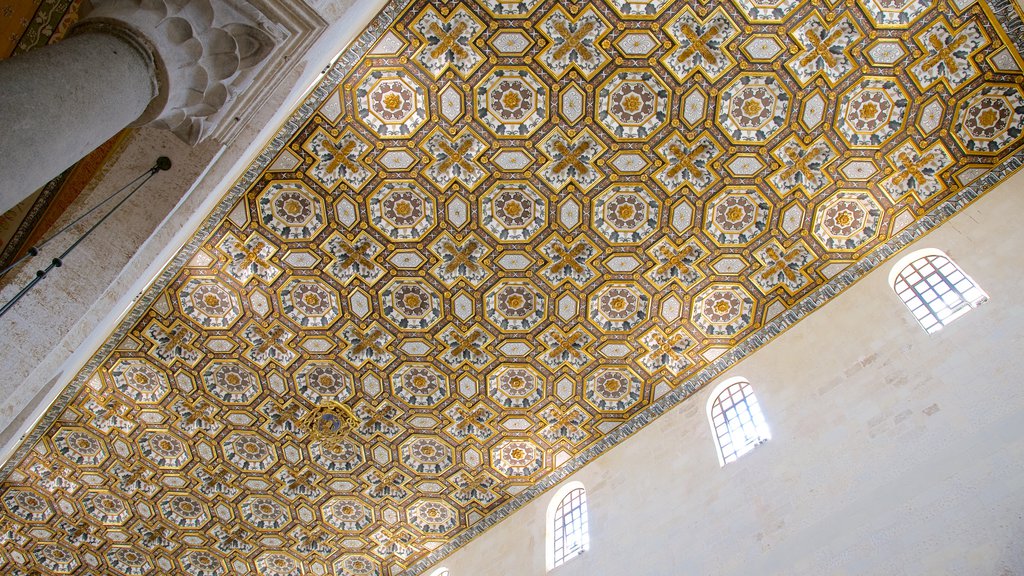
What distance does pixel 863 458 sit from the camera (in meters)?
6.98

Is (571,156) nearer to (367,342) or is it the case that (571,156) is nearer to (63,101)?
(367,342)

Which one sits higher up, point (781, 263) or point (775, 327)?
point (781, 263)

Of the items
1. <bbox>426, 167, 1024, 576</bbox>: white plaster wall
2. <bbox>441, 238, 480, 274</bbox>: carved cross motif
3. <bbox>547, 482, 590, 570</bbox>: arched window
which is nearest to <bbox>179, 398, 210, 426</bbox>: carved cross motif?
<bbox>441, 238, 480, 274</bbox>: carved cross motif

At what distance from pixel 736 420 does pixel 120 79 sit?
767cm

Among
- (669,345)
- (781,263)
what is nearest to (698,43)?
(781,263)

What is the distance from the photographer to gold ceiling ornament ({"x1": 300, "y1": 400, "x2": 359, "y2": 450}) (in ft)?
34.3

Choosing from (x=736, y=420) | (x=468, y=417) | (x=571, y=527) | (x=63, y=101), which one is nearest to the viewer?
(x=63, y=101)

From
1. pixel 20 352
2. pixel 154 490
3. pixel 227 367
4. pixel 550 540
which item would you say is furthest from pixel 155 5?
pixel 154 490

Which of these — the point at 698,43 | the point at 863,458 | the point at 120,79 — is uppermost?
the point at 698,43

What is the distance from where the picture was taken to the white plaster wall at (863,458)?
5984mm

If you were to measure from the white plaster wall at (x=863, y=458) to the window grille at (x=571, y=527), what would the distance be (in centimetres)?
22

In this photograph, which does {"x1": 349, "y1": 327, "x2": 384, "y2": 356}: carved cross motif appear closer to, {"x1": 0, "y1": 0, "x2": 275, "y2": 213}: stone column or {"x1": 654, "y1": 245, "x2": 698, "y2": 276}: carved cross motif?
{"x1": 654, "y1": 245, "x2": 698, "y2": 276}: carved cross motif

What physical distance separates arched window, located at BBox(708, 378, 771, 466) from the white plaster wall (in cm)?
14

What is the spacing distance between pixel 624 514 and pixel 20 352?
7073 mm
